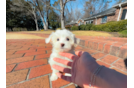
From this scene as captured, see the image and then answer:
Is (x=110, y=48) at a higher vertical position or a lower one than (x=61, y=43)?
lower

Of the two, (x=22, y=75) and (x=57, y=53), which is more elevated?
(x=57, y=53)

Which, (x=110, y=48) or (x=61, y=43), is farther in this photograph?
(x=110, y=48)

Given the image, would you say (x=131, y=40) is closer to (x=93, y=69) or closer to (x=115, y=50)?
(x=93, y=69)

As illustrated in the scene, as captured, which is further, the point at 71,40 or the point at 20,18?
the point at 20,18

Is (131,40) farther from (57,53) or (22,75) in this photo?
(22,75)

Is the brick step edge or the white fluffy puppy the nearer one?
the white fluffy puppy

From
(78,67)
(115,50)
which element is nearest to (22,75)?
(78,67)

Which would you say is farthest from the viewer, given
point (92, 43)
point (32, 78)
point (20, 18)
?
point (20, 18)

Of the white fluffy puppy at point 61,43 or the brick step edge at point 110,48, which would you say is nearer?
the white fluffy puppy at point 61,43

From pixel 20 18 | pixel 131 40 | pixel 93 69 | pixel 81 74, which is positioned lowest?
pixel 81 74
